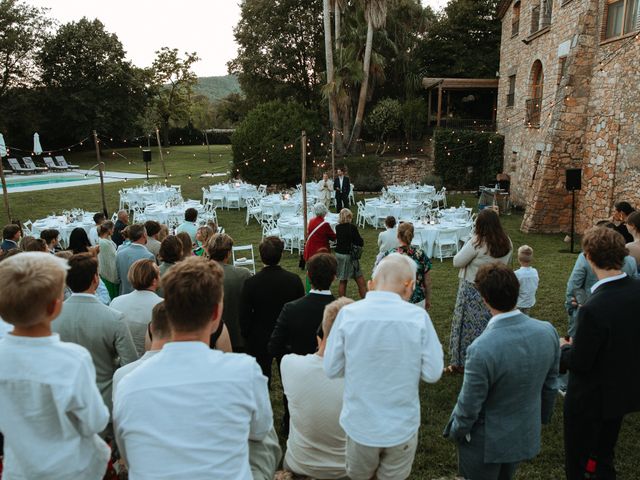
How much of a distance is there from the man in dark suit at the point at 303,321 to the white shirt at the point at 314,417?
0.62 m

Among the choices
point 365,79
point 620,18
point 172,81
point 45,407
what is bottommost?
point 45,407

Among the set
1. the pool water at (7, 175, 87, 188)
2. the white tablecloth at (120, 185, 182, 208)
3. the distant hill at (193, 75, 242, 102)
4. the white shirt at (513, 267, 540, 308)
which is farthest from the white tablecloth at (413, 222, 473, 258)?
the distant hill at (193, 75, 242, 102)

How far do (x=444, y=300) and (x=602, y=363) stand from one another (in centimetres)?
462

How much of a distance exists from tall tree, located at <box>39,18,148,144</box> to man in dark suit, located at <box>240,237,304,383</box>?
3164cm

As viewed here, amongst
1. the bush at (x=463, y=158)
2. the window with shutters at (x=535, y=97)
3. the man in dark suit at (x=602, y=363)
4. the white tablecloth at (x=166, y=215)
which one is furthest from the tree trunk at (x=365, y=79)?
the man in dark suit at (x=602, y=363)

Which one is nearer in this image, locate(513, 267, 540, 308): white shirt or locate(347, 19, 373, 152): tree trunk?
locate(513, 267, 540, 308): white shirt

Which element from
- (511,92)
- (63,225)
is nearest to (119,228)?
(63,225)

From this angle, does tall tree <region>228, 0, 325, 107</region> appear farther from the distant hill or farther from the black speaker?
the distant hill

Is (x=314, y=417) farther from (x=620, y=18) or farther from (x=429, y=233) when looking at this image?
(x=620, y=18)

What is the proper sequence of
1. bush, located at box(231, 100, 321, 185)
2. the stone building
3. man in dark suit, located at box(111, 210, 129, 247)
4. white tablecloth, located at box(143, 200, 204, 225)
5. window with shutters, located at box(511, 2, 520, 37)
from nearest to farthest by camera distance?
man in dark suit, located at box(111, 210, 129, 247) → the stone building → white tablecloth, located at box(143, 200, 204, 225) → window with shutters, located at box(511, 2, 520, 37) → bush, located at box(231, 100, 321, 185)

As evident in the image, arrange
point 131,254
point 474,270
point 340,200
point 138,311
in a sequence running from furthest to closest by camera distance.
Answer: point 340,200 → point 131,254 → point 474,270 → point 138,311

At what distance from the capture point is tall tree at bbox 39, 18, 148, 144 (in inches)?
1219

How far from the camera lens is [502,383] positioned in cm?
A: 223

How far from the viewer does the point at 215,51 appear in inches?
2250
